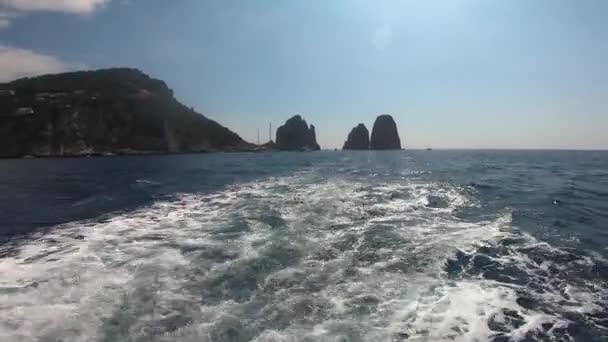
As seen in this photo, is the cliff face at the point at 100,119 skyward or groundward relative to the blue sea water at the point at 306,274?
skyward

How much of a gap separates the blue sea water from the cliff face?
90.2 m

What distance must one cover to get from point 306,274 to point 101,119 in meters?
109

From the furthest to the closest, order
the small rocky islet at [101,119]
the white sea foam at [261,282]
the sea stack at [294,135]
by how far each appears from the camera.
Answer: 1. the sea stack at [294,135]
2. the small rocky islet at [101,119]
3. the white sea foam at [261,282]

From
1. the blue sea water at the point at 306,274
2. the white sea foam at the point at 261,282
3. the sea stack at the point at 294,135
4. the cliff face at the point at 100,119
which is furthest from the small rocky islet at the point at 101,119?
the white sea foam at the point at 261,282

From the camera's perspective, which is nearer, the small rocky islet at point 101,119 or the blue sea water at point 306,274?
the blue sea water at point 306,274

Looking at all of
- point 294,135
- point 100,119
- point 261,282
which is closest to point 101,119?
point 100,119

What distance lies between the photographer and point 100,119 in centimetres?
9812

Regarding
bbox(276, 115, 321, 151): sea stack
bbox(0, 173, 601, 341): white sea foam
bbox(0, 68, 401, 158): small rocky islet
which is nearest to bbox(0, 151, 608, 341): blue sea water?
bbox(0, 173, 601, 341): white sea foam

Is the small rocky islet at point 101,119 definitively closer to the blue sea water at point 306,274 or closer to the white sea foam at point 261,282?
the blue sea water at point 306,274

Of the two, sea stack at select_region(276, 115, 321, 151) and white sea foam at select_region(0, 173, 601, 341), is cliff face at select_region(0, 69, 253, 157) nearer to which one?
sea stack at select_region(276, 115, 321, 151)

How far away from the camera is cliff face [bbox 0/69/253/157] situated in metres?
86.0

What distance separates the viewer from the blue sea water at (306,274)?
5.66 metres

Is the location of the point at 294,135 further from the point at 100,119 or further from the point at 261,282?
the point at 261,282

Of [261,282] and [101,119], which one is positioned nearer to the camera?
[261,282]
